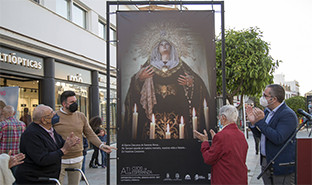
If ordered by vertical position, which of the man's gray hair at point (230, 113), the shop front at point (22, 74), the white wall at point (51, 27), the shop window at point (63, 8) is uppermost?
the shop window at point (63, 8)

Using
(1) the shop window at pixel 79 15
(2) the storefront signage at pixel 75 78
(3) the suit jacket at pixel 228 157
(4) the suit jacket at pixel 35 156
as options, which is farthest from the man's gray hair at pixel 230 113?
(1) the shop window at pixel 79 15

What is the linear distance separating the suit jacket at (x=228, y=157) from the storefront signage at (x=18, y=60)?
321 inches

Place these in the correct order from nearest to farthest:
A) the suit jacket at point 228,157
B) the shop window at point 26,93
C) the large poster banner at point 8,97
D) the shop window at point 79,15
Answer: the suit jacket at point 228,157, the large poster banner at point 8,97, the shop window at point 26,93, the shop window at point 79,15

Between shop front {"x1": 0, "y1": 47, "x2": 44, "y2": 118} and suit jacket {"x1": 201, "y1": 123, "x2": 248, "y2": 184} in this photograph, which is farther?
shop front {"x1": 0, "y1": 47, "x2": 44, "y2": 118}

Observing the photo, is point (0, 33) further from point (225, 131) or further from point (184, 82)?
point (225, 131)

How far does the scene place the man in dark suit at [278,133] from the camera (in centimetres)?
360

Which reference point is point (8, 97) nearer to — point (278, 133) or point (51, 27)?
point (51, 27)

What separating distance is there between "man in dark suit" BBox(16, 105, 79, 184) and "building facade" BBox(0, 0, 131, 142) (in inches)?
123

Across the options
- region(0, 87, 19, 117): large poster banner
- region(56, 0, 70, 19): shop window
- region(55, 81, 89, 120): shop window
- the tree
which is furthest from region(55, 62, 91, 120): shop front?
the tree

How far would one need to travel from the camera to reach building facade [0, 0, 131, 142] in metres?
9.77

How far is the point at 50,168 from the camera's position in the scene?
3883 millimetres

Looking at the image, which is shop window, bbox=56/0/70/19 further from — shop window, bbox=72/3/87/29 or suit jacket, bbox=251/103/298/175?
suit jacket, bbox=251/103/298/175

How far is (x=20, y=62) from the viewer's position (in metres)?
10.3

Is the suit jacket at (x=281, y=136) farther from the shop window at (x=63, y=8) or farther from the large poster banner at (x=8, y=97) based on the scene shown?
the shop window at (x=63, y=8)
